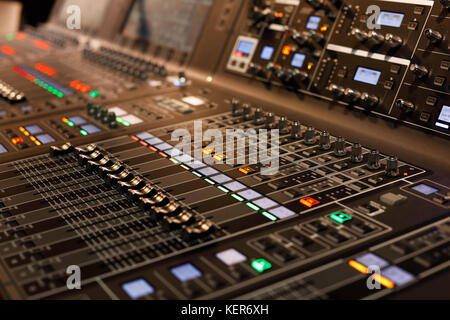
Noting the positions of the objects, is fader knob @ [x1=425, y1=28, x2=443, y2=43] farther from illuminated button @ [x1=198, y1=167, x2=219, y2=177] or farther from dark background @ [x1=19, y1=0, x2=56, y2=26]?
dark background @ [x1=19, y1=0, x2=56, y2=26]

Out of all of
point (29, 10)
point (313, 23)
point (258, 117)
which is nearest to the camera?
point (258, 117)

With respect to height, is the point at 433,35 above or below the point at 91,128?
above

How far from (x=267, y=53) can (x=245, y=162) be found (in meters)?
1.15

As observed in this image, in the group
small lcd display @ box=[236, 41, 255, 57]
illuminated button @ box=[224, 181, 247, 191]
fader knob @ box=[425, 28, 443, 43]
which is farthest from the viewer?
small lcd display @ box=[236, 41, 255, 57]

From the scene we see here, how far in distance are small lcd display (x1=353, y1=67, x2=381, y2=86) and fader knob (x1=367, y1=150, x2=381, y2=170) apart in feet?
1.81

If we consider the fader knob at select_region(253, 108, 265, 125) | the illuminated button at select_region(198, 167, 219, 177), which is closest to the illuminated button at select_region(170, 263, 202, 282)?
the illuminated button at select_region(198, 167, 219, 177)

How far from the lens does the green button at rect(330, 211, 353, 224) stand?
5.22 ft

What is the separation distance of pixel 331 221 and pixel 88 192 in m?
0.88

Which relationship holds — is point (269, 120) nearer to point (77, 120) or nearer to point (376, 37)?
point (376, 37)

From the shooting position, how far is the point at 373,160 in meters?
1.96

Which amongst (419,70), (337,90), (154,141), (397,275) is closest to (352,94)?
(337,90)

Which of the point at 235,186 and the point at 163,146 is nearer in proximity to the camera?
the point at 235,186

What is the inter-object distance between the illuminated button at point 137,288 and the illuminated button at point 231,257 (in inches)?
8.6

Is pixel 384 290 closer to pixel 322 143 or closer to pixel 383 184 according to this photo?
pixel 383 184
